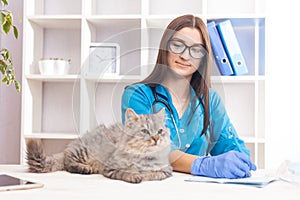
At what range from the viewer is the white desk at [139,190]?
1008 millimetres

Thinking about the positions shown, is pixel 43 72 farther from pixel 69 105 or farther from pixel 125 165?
pixel 125 165

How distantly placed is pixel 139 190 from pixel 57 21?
5.56 ft

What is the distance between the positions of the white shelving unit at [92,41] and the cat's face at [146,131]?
1.03 m

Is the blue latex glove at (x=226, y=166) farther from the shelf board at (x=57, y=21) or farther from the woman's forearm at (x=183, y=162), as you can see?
the shelf board at (x=57, y=21)

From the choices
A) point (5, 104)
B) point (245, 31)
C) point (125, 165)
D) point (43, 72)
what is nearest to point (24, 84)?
point (43, 72)

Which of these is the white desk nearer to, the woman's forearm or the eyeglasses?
the woman's forearm

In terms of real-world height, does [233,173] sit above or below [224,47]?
below

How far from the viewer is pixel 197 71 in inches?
55.4

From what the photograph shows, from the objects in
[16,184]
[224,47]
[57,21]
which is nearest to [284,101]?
[224,47]

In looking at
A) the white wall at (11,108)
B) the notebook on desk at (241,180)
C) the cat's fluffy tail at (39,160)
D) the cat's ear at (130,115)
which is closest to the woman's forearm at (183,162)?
the notebook on desk at (241,180)

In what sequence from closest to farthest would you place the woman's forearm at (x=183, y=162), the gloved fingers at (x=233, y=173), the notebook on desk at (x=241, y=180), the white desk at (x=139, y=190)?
the white desk at (x=139, y=190) → the notebook on desk at (x=241, y=180) → the gloved fingers at (x=233, y=173) → the woman's forearm at (x=183, y=162)

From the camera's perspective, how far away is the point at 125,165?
1.23 metres

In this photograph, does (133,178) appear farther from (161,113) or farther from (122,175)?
(161,113)

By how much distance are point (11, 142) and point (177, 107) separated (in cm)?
170
